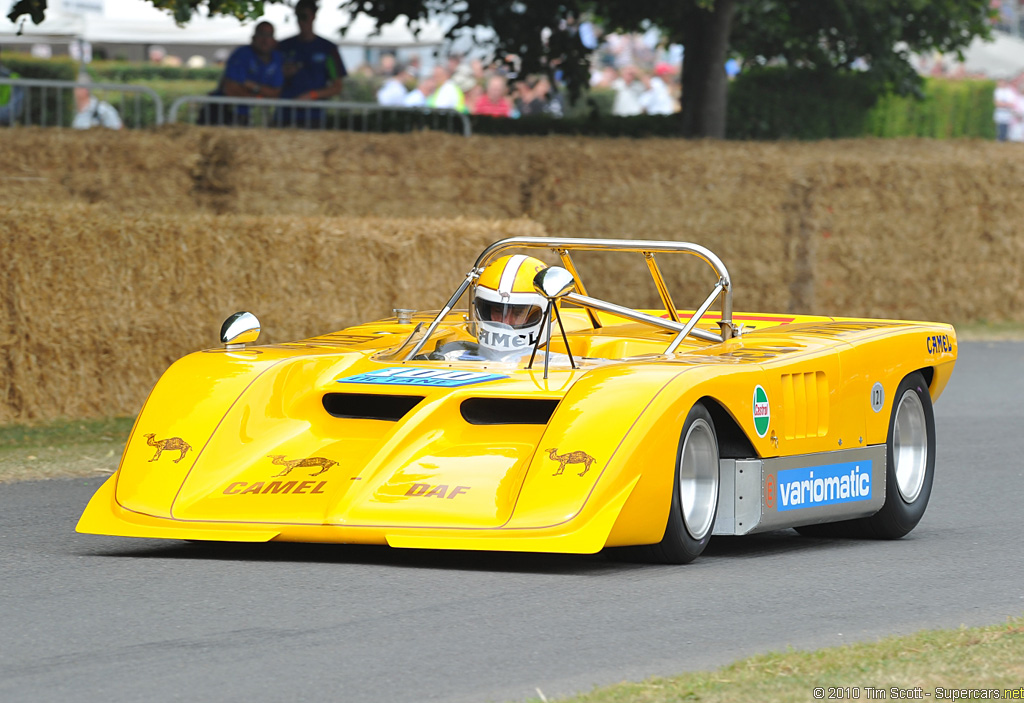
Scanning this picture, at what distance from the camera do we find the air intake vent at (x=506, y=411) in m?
6.21

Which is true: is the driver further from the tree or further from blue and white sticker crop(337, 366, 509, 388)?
the tree

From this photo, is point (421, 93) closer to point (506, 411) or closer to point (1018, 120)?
point (1018, 120)

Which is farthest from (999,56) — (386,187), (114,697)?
(114,697)

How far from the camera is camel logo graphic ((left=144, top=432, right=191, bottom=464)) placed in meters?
6.08

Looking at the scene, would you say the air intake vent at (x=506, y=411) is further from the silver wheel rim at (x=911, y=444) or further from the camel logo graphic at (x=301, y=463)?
the silver wheel rim at (x=911, y=444)

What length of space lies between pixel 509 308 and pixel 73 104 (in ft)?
33.5

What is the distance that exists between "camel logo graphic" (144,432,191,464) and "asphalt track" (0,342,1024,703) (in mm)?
364

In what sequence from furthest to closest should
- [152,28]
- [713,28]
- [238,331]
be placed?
[152,28], [713,28], [238,331]

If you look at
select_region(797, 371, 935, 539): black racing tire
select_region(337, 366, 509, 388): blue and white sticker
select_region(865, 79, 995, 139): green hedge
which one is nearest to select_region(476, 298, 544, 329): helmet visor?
select_region(337, 366, 509, 388): blue and white sticker

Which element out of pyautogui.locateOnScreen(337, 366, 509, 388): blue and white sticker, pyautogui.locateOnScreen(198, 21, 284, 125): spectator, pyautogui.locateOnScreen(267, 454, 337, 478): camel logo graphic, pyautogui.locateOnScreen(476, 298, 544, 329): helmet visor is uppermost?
pyautogui.locateOnScreen(198, 21, 284, 125): spectator

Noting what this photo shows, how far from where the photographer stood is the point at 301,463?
19.9 ft

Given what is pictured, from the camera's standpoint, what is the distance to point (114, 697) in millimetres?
4125

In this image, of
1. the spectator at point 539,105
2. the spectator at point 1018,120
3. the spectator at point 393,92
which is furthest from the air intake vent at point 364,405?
the spectator at point 1018,120

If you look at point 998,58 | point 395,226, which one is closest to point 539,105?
point 998,58
